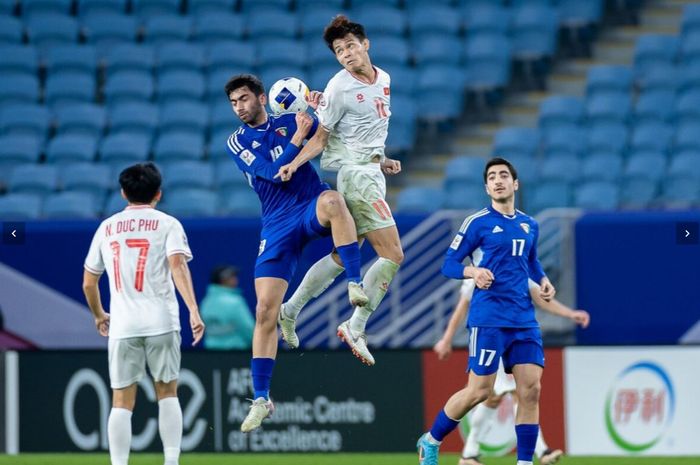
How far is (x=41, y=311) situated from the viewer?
573 inches

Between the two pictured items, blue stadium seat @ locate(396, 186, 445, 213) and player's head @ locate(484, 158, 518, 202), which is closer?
player's head @ locate(484, 158, 518, 202)

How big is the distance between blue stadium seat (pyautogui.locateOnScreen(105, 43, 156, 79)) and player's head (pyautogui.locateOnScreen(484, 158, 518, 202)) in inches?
404

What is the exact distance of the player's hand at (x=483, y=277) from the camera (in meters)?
9.05

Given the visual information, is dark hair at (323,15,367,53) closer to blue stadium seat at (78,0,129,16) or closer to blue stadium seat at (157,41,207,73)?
blue stadium seat at (157,41,207,73)

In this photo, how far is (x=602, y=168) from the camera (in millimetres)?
16125

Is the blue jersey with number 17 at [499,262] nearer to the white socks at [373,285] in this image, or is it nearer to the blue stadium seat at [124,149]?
the white socks at [373,285]

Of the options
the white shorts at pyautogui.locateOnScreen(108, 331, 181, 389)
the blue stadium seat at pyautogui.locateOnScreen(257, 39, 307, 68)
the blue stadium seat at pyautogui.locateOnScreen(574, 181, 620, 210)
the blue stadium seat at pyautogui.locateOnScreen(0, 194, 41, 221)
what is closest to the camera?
the white shorts at pyautogui.locateOnScreen(108, 331, 181, 389)

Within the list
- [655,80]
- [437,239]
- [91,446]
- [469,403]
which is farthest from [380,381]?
[655,80]

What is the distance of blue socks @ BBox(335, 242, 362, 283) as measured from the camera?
30.0 ft

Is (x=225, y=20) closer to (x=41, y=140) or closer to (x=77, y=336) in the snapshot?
(x=41, y=140)

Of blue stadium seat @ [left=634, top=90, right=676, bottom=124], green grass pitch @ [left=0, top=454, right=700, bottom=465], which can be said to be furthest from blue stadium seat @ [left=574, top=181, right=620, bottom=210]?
green grass pitch @ [left=0, top=454, right=700, bottom=465]

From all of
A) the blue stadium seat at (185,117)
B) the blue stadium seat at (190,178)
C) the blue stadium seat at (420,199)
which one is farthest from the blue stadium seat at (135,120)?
the blue stadium seat at (420,199)

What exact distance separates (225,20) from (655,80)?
19.0 feet

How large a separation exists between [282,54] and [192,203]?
306 cm
